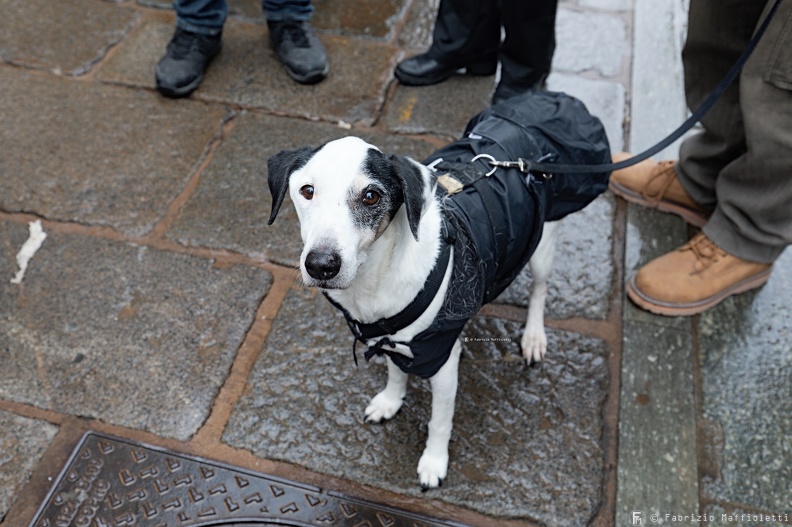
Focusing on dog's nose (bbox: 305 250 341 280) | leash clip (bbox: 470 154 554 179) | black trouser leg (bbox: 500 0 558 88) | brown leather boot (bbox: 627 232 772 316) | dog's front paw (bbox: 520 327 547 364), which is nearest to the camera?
dog's nose (bbox: 305 250 341 280)

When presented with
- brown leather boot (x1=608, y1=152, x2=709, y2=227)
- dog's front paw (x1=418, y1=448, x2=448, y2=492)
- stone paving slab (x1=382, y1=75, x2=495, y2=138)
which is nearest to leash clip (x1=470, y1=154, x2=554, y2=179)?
dog's front paw (x1=418, y1=448, x2=448, y2=492)

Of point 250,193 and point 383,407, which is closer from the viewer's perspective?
point 383,407

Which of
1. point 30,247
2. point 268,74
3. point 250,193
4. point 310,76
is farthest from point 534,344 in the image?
point 268,74

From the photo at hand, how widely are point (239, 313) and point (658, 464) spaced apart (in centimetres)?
160

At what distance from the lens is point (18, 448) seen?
2.25 metres

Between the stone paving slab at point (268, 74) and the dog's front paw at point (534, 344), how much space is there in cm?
154

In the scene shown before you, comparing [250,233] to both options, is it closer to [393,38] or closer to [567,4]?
[393,38]

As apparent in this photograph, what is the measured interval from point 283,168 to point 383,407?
0.97m

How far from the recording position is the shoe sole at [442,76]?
3.70m

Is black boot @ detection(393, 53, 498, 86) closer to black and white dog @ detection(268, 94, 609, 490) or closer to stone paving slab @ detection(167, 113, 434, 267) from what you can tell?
stone paving slab @ detection(167, 113, 434, 267)

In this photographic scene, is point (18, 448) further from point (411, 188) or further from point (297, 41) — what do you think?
point (297, 41)

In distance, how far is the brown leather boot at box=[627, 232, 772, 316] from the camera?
268cm

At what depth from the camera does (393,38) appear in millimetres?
4023

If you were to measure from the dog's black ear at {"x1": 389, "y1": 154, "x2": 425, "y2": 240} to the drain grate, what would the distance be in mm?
982
